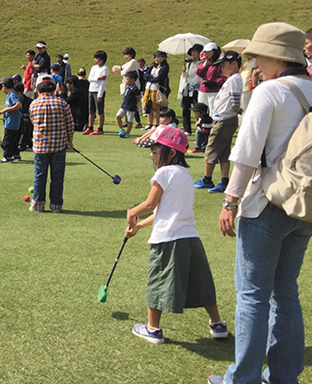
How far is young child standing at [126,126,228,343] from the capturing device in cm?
380

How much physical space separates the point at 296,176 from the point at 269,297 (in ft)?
2.08

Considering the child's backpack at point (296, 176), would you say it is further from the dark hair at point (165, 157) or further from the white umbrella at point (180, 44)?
the white umbrella at point (180, 44)

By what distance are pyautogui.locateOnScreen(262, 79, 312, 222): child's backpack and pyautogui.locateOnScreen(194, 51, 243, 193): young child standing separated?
5.19 meters

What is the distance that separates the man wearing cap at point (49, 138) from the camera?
7.29 metres

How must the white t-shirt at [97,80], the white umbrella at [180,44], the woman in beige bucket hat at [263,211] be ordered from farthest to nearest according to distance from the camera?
the white umbrella at [180,44]
the white t-shirt at [97,80]
the woman in beige bucket hat at [263,211]

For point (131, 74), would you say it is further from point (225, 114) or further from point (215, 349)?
point (215, 349)

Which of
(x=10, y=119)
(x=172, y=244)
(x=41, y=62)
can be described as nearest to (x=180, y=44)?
(x=41, y=62)

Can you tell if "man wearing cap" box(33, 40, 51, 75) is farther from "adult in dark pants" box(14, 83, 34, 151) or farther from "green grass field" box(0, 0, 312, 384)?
"green grass field" box(0, 0, 312, 384)

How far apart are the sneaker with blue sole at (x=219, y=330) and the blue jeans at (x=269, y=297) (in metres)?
0.74

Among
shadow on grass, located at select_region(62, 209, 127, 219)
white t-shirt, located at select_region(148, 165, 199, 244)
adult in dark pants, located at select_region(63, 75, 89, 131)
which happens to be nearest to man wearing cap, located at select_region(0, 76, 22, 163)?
shadow on grass, located at select_region(62, 209, 127, 219)

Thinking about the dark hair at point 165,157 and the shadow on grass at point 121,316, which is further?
the shadow on grass at point 121,316

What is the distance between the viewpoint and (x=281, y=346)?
319cm

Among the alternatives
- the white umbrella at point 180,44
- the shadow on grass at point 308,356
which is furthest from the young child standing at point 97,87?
the shadow on grass at point 308,356

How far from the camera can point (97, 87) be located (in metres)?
14.7
